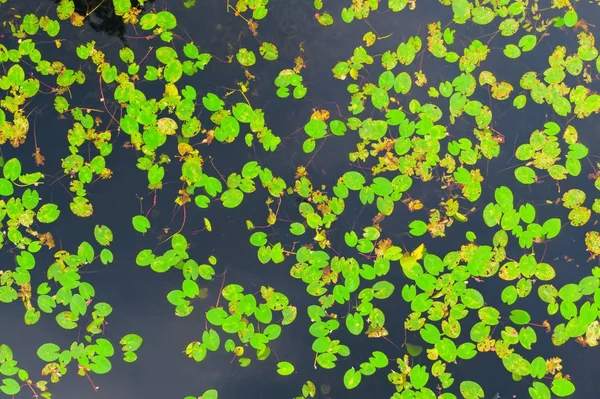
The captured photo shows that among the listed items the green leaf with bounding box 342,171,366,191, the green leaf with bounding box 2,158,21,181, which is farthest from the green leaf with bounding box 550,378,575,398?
the green leaf with bounding box 2,158,21,181

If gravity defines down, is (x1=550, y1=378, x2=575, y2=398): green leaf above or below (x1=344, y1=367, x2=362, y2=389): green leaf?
below

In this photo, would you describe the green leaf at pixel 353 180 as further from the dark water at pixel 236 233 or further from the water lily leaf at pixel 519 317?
the water lily leaf at pixel 519 317

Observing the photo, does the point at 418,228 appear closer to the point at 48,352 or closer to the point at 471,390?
the point at 471,390

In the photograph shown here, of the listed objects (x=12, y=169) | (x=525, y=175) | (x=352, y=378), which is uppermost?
(x=12, y=169)

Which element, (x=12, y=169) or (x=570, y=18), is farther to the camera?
(x=570, y=18)

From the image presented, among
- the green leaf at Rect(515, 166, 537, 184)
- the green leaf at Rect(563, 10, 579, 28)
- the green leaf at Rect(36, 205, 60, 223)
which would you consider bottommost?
the green leaf at Rect(515, 166, 537, 184)

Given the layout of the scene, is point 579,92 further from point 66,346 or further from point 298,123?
point 66,346

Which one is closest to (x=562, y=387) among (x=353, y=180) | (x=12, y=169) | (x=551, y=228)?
(x=551, y=228)

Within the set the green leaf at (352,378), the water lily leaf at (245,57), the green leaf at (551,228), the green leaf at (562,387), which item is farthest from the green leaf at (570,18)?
the green leaf at (352,378)

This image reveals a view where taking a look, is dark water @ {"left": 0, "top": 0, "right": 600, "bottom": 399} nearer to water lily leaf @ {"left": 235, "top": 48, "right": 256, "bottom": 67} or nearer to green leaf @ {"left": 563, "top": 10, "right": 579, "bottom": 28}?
water lily leaf @ {"left": 235, "top": 48, "right": 256, "bottom": 67}

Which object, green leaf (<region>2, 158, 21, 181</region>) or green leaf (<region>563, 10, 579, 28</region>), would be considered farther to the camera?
green leaf (<region>563, 10, 579, 28</region>)

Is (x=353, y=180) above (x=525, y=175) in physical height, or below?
above
